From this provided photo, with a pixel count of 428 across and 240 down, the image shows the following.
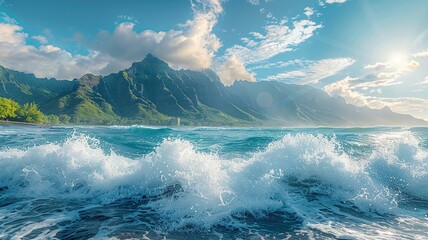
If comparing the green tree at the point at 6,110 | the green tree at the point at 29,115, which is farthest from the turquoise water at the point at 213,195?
the green tree at the point at 29,115

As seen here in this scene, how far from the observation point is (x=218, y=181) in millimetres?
12234

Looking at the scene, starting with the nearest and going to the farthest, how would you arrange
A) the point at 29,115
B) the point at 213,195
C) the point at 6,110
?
1. the point at 213,195
2. the point at 6,110
3. the point at 29,115

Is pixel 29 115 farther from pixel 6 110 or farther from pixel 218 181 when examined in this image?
pixel 218 181

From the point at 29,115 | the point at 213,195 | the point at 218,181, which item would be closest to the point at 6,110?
the point at 29,115

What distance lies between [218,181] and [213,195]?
130cm

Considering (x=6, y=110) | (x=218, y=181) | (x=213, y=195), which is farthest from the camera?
(x=6, y=110)

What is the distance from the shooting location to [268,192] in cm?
1199

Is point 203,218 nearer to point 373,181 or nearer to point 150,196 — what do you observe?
point 150,196

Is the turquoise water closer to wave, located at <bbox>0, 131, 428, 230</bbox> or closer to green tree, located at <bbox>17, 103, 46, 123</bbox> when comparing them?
wave, located at <bbox>0, 131, 428, 230</bbox>

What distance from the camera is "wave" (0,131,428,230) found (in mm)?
10664

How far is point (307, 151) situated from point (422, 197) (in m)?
6.15

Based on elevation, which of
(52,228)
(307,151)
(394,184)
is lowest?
(52,228)

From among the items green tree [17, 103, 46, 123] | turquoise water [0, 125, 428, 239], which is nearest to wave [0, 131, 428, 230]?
turquoise water [0, 125, 428, 239]

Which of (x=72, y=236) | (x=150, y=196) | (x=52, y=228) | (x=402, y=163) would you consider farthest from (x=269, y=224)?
(x=402, y=163)
